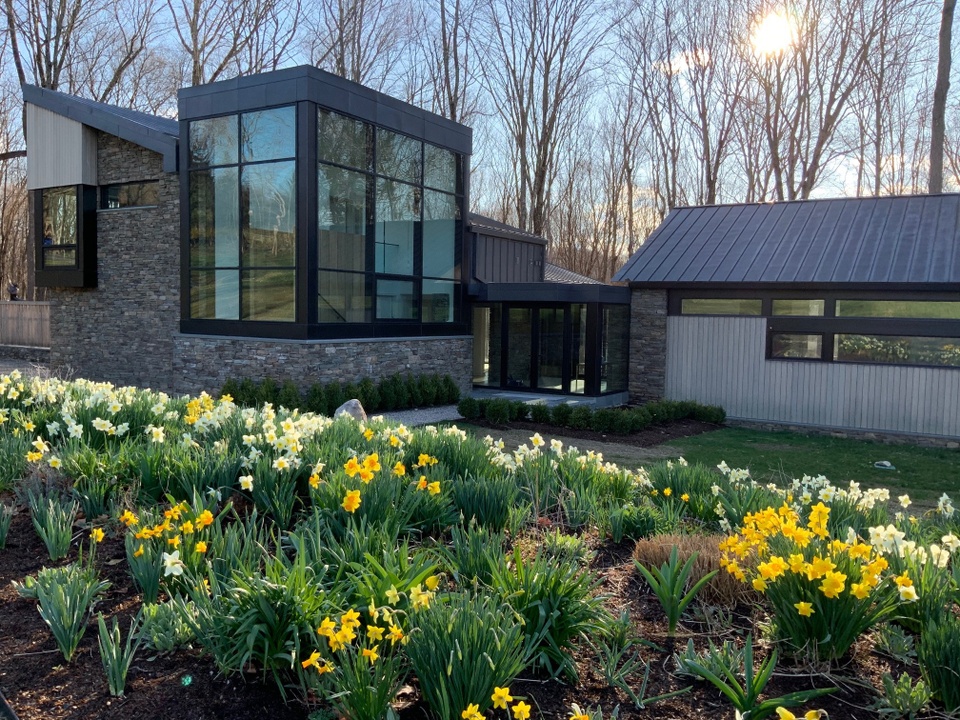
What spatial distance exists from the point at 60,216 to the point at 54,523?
14.9m

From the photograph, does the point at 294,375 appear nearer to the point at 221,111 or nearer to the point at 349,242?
the point at 349,242

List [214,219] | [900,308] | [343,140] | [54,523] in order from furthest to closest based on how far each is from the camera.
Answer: [214,219] < [343,140] < [900,308] < [54,523]

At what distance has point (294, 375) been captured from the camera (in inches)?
493

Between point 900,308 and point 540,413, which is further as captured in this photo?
point 900,308

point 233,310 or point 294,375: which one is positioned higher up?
point 233,310

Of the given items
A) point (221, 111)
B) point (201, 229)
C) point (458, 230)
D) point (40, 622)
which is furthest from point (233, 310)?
point (40, 622)

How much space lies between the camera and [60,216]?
16188 mm

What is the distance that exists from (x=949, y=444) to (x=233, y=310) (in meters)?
12.1

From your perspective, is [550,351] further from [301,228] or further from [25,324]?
[25,324]

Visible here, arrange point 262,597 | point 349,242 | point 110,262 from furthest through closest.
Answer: point 110,262
point 349,242
point 262,597

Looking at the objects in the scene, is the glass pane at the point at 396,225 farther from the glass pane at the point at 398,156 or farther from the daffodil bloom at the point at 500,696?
the daffodil bloom at the point at 500,696

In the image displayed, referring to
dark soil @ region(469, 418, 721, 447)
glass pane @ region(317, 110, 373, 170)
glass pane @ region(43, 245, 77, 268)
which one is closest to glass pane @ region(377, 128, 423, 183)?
glass pane @ region(317, 110, 373, 170)

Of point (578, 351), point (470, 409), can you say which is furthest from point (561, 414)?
point (578, 351)

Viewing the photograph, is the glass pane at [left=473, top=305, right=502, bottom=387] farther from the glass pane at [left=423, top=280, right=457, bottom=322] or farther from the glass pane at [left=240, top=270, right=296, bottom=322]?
the glass pane at [left=240, top=270, right=296, bottom=322]
